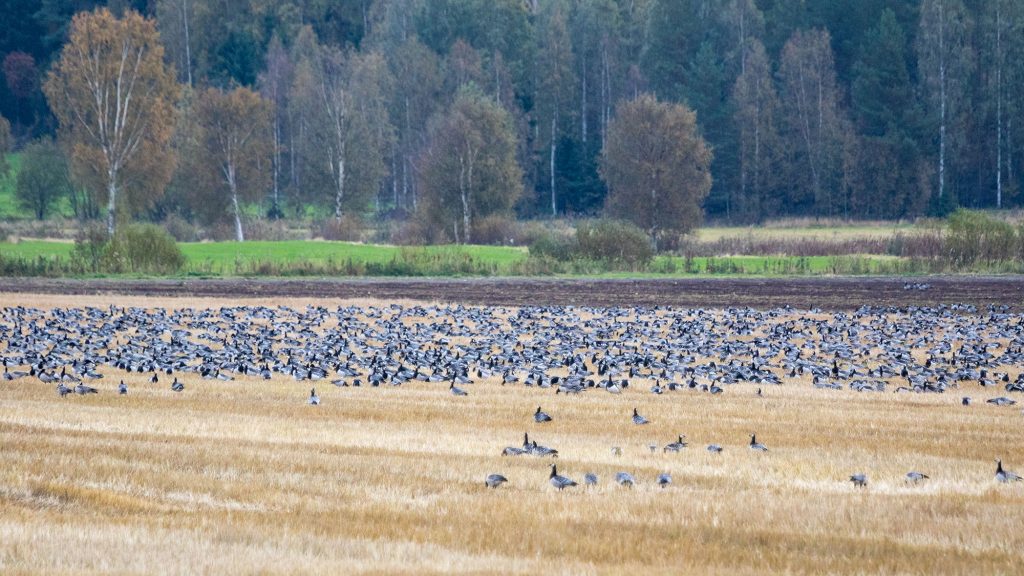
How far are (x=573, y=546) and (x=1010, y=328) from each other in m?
25.5

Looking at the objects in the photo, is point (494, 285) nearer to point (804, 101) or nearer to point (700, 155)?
point (700, 155)

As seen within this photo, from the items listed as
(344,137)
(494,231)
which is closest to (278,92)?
(344,137)

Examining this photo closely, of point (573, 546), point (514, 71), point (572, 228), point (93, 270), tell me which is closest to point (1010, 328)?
point (573, 546)

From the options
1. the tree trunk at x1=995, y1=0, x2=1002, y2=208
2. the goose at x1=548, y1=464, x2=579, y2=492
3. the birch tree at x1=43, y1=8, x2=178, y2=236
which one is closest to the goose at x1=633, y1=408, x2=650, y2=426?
the goose at x1=548, y1=464, x2=579, y2=492

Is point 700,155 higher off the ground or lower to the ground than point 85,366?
higher

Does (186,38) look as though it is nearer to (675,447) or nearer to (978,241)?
(978,241)

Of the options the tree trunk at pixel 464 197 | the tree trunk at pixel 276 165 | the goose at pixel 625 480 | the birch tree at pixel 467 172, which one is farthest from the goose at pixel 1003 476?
the tree trunk at pixel 276 165

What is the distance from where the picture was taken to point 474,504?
479 inches

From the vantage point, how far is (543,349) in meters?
28.5

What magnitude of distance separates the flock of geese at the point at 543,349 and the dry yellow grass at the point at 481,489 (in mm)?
728

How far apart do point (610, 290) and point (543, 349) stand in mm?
23798

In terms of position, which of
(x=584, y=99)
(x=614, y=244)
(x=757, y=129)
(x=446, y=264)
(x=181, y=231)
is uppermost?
(x=584, y=99)

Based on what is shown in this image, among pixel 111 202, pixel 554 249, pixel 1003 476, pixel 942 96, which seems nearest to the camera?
pixel 1003 476

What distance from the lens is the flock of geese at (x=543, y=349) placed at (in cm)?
2302
